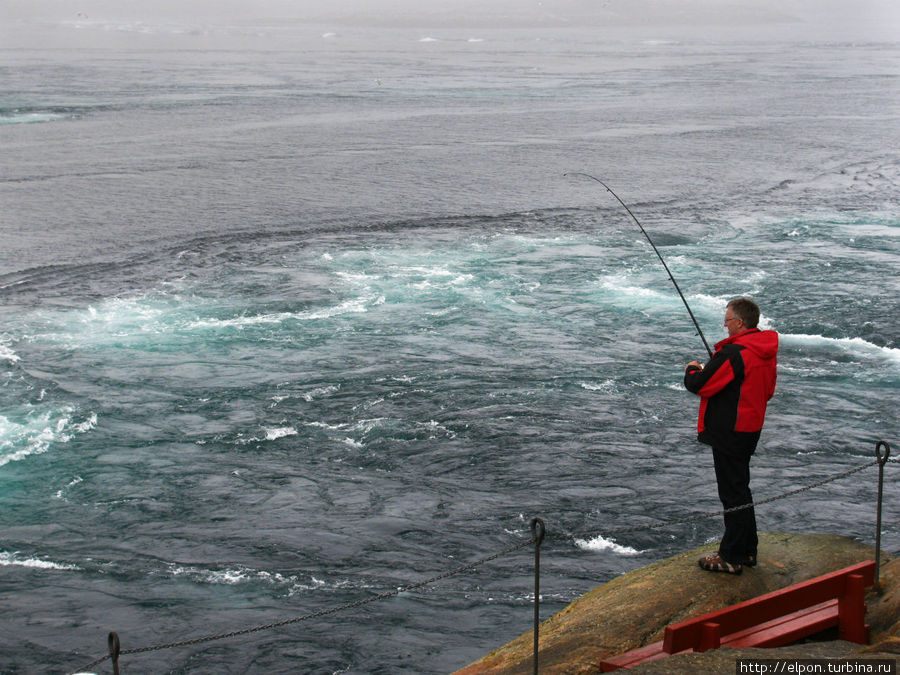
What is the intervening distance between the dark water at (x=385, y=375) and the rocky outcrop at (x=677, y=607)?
1.78 m

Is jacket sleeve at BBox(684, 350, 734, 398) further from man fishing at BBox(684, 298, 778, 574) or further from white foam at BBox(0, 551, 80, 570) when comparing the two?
white foam at BBox(0, 551, 80, 570)

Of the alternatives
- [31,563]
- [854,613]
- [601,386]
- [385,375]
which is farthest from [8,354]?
[854,613]

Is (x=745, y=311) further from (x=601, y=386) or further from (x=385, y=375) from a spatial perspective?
(x=385, y=375)

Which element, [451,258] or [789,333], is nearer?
[789,333]

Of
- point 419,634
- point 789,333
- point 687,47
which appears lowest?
point 419,634

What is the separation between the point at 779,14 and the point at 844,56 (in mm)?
114995

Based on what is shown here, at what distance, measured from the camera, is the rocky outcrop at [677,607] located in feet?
17.7

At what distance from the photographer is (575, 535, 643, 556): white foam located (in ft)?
31.4

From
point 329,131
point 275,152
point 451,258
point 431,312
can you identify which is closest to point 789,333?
point 431,312

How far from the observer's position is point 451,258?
20.1 m

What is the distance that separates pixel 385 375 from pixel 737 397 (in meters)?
8.37

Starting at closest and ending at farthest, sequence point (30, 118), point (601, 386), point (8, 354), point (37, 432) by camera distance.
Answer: point (37, 432), point (601, 386), point (8, 354), point (30, 118)

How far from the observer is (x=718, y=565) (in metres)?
6.39

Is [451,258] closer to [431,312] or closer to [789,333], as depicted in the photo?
[431,312]
